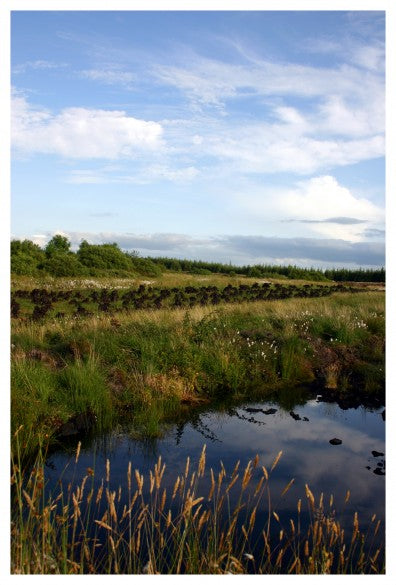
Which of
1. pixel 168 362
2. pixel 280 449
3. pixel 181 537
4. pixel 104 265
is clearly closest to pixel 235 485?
pixel 280 449

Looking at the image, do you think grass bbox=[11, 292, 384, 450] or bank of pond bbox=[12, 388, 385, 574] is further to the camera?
grass bbox=[11, 292, 384, 450]

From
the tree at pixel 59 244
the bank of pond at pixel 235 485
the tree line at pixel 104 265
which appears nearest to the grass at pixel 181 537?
the bank of pond at pixel 235 485

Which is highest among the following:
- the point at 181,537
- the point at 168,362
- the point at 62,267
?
the point at 62,267

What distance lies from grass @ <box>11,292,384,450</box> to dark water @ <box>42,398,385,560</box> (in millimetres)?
527

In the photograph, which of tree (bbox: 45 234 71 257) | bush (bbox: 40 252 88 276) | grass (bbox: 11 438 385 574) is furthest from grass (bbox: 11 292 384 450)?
tree (bbox: 45 234 71 257)

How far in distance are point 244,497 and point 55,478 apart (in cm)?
227

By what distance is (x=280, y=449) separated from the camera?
22.2ft

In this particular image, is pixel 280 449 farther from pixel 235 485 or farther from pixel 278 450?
pixel 235 485

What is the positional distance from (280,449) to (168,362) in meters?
3.09

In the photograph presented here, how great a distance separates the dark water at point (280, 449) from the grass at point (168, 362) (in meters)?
0.53

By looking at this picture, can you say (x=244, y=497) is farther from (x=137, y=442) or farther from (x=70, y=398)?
(x=70, y=398)

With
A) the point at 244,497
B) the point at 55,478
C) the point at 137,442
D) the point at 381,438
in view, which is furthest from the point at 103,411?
the point at 381,438

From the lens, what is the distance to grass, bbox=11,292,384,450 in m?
7.30

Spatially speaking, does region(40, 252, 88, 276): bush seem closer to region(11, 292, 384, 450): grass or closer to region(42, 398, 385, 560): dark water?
region(11, 292, 384, 450): grass
